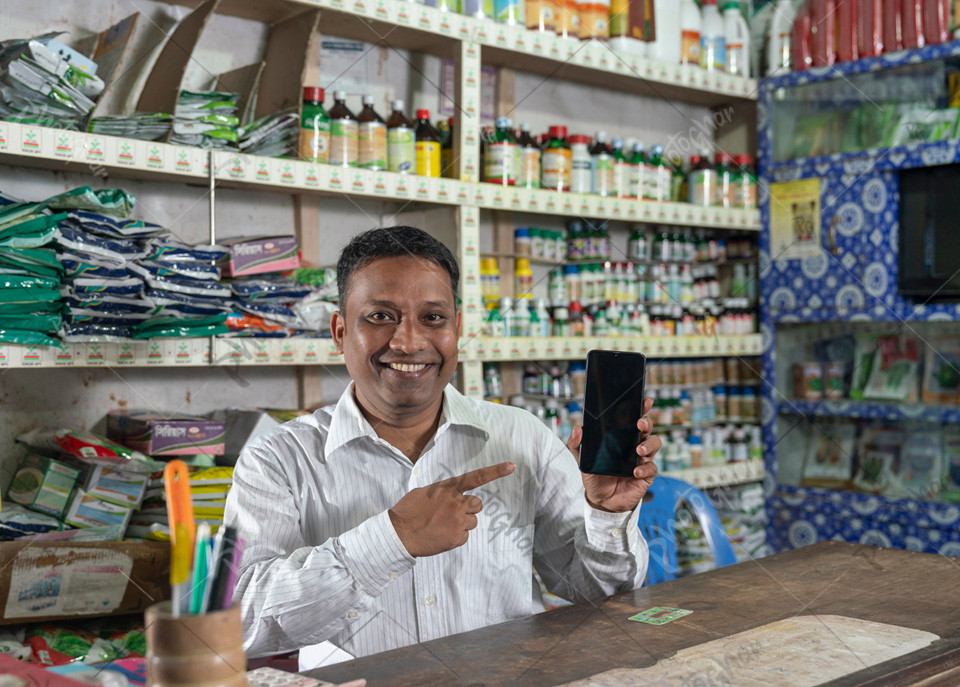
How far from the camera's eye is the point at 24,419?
2.47 metres

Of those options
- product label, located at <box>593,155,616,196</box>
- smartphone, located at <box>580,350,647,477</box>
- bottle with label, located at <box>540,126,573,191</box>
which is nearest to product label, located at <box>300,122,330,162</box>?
bottle with label, located at <box>540,126,573,191</box>

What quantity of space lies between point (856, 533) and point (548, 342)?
5.17ft

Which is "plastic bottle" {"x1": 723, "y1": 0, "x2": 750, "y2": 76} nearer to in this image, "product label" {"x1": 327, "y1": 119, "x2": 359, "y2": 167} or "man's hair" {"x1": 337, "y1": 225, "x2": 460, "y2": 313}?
"product label" {"x1": 327, "y1": 119, "x2": 359, "y2": 167}

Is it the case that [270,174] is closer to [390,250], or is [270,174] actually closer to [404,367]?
[390,250]

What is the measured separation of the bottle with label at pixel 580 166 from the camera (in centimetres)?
338

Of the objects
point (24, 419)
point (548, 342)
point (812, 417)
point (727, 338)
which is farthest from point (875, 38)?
point (24, 419)

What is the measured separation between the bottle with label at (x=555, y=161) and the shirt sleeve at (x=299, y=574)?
6.93 feet

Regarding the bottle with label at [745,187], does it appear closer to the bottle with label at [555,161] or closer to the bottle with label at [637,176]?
the bottle with label at [637,176]

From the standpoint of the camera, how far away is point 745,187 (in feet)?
13.1

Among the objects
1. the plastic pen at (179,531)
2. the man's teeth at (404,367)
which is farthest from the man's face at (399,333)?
the plastic pen at (179,531)

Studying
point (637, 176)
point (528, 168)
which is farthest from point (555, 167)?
point (637, 176)

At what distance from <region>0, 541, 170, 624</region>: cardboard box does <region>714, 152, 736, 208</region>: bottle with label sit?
278 cm

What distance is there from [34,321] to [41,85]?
57 centimetres

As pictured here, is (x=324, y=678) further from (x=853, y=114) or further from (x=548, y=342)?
(x=853, y=114)
